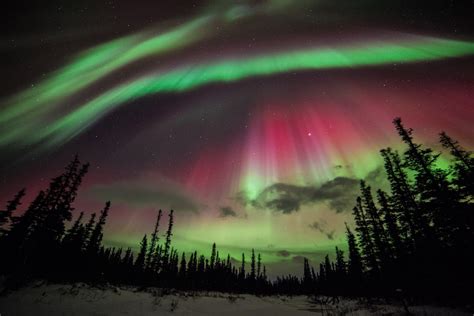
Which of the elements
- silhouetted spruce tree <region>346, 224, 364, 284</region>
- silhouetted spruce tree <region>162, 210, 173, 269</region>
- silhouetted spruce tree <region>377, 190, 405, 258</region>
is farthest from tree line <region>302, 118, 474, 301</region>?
silhouetted spruce tree <region>162, 210, 173, 269</region>

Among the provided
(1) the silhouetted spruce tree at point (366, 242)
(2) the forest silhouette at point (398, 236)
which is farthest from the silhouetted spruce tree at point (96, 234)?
(1) the silhouetted spruce tree at point (366, 242)

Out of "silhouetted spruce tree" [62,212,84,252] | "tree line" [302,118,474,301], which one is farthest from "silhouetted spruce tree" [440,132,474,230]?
"silhouetted spruce tree" [62,212,84,252]

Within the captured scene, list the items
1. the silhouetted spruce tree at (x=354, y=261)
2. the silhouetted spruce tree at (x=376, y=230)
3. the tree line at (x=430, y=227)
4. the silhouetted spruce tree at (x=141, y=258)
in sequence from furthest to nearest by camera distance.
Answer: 1. the silhouetted spruce tree at (x=141, y=258)
2. the silhouetted spruce tree at (x=354, y=261)
3. the silhouetted spruce tree at (x=376, y=230)
4. the tree line at (x=430, y=227)

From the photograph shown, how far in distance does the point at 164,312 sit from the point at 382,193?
29542mm

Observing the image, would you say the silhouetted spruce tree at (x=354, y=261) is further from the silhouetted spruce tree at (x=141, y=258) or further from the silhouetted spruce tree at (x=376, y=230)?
the silhouetted spruce tree at (x=141, y=258)

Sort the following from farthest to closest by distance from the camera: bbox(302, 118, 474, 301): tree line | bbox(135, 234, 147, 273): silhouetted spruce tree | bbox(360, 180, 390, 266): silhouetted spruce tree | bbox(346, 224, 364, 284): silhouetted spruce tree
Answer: bbox(135, 234, 147, 273): silhouetted spruce tree, bbox(346, 224, 364, 284): silhouetted spruce tree, bbox(360, 180, 390, 266): silhouetted spruce tree, bbox(302, 118, 474, 301): tree line

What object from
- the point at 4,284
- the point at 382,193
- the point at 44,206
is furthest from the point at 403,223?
the point at 44,206

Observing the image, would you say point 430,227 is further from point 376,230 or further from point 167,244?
point 167,244

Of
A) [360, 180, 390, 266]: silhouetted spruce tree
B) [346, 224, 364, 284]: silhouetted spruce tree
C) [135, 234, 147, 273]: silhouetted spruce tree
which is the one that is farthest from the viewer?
[135, 234, 147, 273]: silhouetted spruce tree

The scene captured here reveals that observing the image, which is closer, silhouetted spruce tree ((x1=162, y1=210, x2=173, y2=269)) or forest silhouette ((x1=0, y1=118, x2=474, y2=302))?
forest silhouette ((x1=0, y1=118, x2=474, y2=302))

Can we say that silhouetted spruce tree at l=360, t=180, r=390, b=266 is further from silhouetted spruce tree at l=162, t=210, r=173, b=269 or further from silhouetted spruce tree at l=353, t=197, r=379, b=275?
silhouetted spruce tree at l=162, t=210, r=173, b=269

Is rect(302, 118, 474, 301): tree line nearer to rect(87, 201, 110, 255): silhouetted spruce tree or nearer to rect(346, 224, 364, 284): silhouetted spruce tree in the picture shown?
rect(346, 224, 364, 284): silhouetted spruce tree

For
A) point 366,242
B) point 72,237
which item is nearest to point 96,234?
point 72,237

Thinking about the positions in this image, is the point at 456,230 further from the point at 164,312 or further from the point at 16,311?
the point at 16,311
